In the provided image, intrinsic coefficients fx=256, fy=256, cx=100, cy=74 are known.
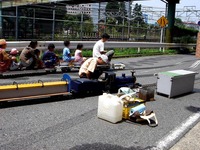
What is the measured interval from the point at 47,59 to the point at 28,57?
101cm

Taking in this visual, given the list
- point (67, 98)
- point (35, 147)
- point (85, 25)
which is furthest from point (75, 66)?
point (85, 25)

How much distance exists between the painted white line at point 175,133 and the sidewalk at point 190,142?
135 millimetres

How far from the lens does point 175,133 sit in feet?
16.4

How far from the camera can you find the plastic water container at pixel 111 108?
17.3ft

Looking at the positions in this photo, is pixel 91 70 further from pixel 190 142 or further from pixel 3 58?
pixel 190 142

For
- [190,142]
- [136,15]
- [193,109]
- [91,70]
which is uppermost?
[136,15]

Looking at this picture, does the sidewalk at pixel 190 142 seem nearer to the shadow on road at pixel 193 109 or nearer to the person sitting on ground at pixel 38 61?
the shadow on road at pixel 193 109

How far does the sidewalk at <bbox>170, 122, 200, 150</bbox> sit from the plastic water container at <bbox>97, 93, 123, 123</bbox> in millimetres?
1350

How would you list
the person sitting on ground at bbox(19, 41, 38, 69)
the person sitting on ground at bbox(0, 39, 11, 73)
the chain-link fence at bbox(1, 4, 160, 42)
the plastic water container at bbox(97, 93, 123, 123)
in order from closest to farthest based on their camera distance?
1. the plastic water container at bbox(97, 93, 123, 123)
2. the person sitting on ground at bbox(0, 39, 11, 73)
3. the person sitting on ground at bbox(19, 41, 38, 69)
4. the chain-link fence at bbox(1, 4, 160, 42)

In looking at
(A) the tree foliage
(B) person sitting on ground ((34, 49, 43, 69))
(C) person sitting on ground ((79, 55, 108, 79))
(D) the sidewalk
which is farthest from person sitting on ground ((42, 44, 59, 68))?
(A) the tree foliage

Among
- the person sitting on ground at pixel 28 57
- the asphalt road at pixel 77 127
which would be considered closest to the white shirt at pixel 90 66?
the asphalt road at pixel 77 127

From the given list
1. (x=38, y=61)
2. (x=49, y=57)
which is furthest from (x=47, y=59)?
(x=38, y=61)

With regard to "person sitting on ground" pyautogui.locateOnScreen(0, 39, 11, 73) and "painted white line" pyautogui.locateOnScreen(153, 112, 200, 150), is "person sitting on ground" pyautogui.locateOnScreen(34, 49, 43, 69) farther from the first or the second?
"painted white line" pyautogui.locateOnScreen(153, 112, 200, 150)

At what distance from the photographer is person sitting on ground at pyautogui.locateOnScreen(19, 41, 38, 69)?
31.0 feet
